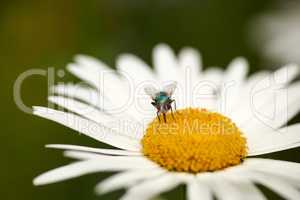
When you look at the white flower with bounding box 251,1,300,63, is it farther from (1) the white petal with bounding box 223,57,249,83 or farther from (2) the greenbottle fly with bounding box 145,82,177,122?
(2) the greenbottle fly with bounding box 145,82,177,122

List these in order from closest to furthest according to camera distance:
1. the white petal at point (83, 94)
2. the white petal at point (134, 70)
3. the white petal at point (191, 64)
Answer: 1. the white petal at point (83, 94)
2. the white petal at point (134, 70)
3. the white petal at point (191, 64)

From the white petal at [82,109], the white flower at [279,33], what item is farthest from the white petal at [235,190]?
the white flower at [279,33]

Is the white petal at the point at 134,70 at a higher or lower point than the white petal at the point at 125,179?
higher

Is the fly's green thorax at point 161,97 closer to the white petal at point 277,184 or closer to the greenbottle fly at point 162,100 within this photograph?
the greenbottle fly at point 162,100

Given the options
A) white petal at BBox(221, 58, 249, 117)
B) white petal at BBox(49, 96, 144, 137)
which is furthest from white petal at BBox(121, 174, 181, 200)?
white petal at BBox(221, 58, 249, 117)

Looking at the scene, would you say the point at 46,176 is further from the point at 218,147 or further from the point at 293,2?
the point at 293,2

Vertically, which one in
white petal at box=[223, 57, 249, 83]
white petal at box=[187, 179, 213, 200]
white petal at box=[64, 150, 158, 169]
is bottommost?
white petal at box=[187, 179, 213, 200]
